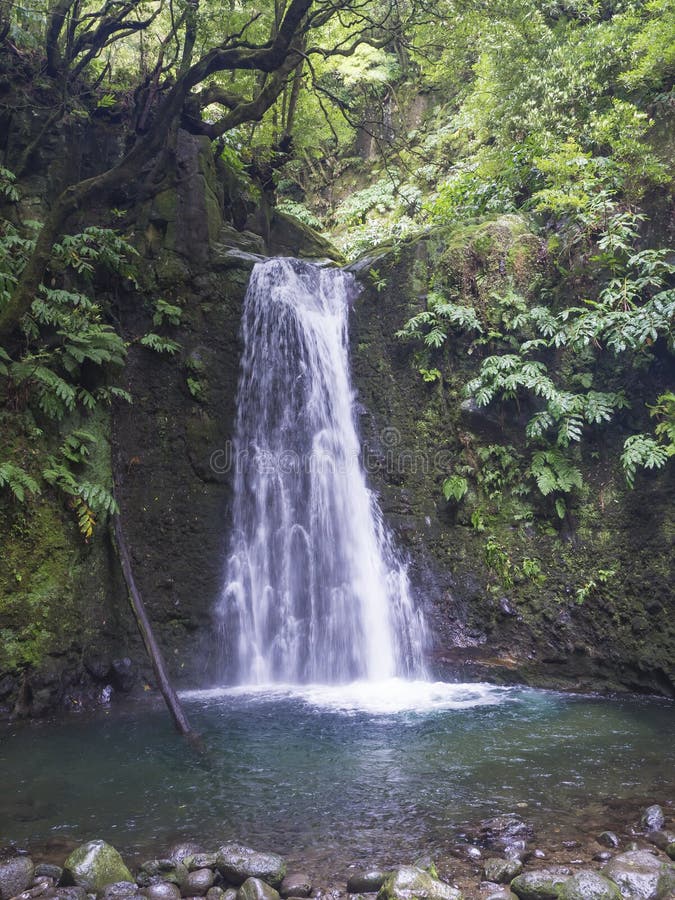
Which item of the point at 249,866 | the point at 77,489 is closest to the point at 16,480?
the point at 77,489

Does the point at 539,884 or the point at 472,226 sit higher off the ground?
the point at 472,226

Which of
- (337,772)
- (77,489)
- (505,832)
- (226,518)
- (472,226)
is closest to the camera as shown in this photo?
(505,832)

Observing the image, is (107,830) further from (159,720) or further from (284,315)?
(284,315)

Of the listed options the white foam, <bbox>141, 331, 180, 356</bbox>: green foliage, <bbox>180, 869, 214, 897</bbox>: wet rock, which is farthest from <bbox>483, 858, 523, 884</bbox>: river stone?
<bbox>141, 331, 180, 356</bbox>: green foliage

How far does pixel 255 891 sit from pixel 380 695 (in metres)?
3.97

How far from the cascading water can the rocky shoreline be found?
408 centimetres

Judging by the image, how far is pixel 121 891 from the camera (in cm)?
292

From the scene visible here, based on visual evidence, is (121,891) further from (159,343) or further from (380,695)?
(159,343)

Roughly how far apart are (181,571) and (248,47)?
24.0 ft

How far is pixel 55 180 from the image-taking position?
889cm

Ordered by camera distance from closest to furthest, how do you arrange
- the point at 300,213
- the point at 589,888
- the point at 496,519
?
the point at 589,888, the point at 496,519, the point at 300,213

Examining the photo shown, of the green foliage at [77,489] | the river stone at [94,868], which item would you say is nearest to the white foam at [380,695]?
the green foliage at [77,489]

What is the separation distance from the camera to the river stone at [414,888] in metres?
2.72

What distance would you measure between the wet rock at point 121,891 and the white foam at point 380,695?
3329 millimetres
